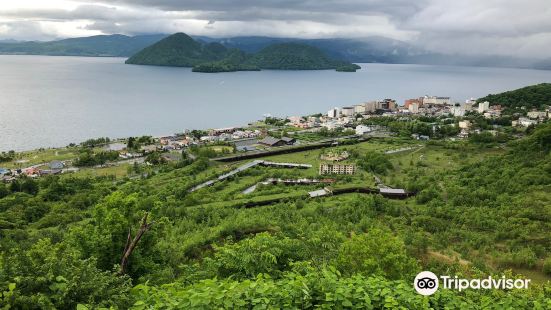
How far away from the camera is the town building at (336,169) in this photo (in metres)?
26.2

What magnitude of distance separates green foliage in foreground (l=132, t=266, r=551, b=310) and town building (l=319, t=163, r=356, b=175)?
71.0ft

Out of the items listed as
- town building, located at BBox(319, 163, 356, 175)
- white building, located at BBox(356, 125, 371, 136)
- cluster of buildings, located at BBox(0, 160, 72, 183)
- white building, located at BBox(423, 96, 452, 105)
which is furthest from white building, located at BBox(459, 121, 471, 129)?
cluster of buildings, located at BBox(0, 160, 72, 183)

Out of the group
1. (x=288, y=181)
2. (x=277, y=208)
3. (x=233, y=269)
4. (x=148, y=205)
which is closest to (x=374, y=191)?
(x=288, y=181)

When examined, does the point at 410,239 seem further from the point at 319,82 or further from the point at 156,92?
the point at 319,82

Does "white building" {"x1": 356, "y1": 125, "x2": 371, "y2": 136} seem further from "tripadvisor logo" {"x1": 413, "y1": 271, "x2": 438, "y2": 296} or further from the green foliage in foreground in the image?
"tripadvisor logo" {"x1": 413, "y1": 271, "x2": 438, "y2": 296}

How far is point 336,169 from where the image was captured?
26.2 metres

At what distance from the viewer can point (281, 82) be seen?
352ft

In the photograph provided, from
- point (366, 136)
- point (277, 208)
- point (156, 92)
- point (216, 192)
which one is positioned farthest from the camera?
point (156, 92)

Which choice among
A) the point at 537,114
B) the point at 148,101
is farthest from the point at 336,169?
the point at 148,101

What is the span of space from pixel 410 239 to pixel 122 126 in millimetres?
44950

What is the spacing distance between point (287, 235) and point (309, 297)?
676cm

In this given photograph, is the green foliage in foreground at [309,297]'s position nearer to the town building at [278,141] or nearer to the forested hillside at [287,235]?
the forested hillside at [287,235]

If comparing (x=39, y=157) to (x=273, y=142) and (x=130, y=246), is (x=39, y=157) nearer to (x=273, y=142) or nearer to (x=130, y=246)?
(x=273, y=142)

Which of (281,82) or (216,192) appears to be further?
(281,82)
